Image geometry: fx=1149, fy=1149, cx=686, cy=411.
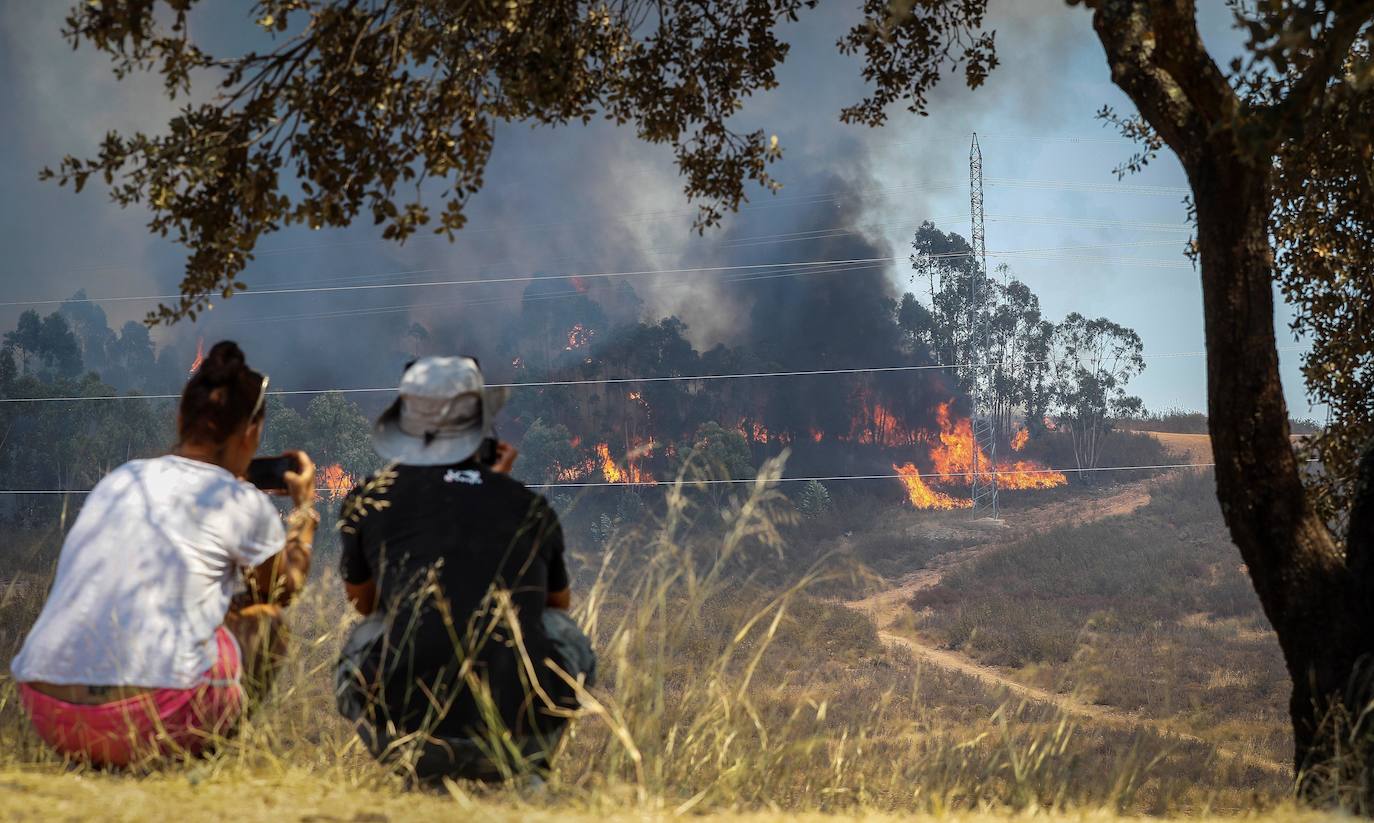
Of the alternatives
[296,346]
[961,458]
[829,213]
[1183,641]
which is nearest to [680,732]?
[1183,641]

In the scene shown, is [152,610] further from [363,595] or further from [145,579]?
[363,595]

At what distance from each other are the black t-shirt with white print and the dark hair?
615 mm

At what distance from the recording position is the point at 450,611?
4223mm

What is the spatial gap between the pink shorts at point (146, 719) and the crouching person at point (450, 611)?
17.8 inches

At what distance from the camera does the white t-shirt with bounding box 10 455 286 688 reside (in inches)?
160

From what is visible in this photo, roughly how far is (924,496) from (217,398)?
6230cm

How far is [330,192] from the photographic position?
22.7 feet

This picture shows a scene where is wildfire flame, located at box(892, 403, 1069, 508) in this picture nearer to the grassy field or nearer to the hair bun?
the grassy field

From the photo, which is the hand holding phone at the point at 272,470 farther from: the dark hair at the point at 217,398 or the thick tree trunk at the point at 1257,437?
the thick tree trunk at the point at 1257,437

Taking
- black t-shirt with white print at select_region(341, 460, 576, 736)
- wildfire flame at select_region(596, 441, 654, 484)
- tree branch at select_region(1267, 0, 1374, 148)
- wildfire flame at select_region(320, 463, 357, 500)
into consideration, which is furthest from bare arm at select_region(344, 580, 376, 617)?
wildfire flame at select_region(596, 441, 654, 484)

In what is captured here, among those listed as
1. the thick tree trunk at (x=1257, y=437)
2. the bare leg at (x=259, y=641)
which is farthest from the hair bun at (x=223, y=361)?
the thick tree trunk at (x=1257, y=437)

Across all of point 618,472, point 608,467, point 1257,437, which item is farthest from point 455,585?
point 618,472

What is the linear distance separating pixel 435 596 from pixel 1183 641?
108 feet

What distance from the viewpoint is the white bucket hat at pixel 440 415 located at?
447 cm
